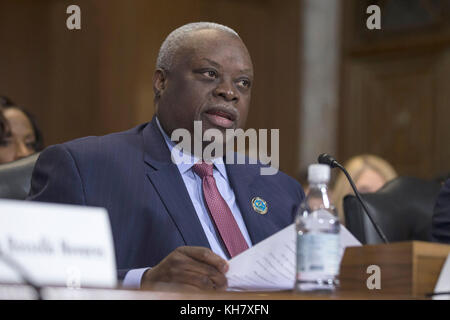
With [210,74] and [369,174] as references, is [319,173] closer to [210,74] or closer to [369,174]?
[210,74]

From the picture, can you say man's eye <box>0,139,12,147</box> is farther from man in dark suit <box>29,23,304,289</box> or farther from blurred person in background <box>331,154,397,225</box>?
blurred person in background <box>331,154,397,225</box>

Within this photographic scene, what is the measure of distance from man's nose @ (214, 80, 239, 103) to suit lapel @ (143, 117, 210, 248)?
221 millimetres

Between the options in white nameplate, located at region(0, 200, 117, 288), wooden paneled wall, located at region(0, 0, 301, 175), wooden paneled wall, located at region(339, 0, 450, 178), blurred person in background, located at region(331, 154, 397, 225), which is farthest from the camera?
wooden paneled wall, located at region(339, 0, 450, 178)

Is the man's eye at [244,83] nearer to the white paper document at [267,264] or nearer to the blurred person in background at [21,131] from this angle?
the white paper document at [267,264]

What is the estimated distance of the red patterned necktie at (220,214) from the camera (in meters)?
2.06

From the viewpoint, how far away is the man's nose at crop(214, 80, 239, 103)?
2.22m

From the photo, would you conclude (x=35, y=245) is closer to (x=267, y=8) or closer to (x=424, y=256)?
(x=424, y=256)

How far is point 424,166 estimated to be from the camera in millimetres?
5859

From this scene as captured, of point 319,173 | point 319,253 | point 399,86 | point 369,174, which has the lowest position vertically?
point 369,174

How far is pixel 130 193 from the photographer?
2061mm

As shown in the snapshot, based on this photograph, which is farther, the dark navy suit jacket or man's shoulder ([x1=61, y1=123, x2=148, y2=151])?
man's shoulder ([x1=61, y1=123, x2=148, y2=151])

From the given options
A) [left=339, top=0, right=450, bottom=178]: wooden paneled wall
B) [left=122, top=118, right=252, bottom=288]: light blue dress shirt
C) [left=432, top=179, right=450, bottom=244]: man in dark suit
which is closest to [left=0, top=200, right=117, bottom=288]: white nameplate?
[left=122, top=118, right=252, bottom=288]: light blue dress shirt

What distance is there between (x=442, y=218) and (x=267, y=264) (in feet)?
3.43

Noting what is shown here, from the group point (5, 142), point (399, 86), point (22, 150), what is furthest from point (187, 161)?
point (399, 86)
